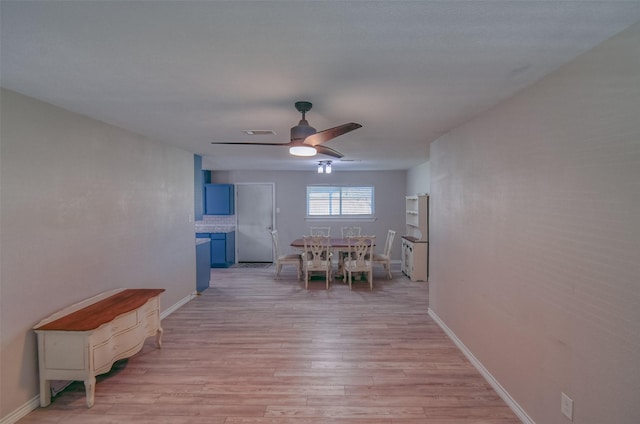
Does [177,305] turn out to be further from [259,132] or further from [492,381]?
[492,381]

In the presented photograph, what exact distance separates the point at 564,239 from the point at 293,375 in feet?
7.38

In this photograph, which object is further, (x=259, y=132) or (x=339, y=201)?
(x=339, y=201)

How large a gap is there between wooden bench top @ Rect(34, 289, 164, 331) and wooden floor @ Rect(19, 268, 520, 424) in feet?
2.02

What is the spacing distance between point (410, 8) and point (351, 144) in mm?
2906

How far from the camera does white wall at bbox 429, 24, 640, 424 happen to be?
1.38 meters

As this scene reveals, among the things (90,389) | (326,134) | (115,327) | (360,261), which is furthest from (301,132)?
(360,261)

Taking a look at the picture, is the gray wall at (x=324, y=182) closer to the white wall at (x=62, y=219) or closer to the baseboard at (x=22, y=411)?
the white wall at (x=62, y=219)

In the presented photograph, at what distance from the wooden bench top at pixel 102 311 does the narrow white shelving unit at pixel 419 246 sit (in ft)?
14.3

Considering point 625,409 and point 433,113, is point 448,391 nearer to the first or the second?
point 625,409

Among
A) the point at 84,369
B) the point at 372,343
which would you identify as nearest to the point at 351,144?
the point at 372,343

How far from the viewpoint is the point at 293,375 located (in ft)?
8.57

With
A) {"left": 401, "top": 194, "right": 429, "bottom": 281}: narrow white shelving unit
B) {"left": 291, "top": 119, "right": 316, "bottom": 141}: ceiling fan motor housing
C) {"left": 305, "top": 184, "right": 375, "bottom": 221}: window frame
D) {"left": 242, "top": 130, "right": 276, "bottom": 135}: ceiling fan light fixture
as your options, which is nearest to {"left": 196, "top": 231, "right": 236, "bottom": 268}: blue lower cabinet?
{"left": 305, "top": 184, "right": 375, "bottom": 221}: window frame

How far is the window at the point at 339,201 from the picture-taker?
24.7ft

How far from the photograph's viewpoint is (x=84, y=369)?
2.20 m
